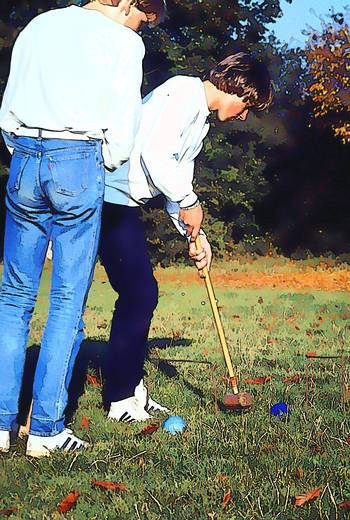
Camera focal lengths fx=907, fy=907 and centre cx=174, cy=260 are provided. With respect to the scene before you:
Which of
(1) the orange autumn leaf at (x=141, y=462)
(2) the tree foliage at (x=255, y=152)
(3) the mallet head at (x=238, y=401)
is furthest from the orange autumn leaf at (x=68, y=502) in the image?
(2) the tree foliage at (x=255, y=152)

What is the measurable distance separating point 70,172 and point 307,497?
56.4 inches

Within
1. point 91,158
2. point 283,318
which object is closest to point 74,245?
point 91,158

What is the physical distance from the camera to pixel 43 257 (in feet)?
11.8

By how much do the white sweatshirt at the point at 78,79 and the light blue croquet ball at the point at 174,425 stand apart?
126 cm

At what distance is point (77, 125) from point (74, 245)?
46cm

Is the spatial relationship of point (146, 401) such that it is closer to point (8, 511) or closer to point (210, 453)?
point (210, 453)

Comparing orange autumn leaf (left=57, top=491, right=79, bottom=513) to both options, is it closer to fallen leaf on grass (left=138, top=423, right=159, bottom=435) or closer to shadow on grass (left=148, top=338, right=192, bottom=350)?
fallen leaf on grass (left=138, top=423, right=159, bottom=435)

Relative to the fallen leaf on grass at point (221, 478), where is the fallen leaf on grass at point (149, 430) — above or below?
below

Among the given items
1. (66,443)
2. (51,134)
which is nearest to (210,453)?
(66,443)

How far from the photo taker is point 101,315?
31.7ft

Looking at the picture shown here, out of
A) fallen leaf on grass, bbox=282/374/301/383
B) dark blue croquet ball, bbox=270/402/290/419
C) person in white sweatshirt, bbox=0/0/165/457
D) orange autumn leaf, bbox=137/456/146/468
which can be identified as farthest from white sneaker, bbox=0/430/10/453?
fallen leaf on grass, bbox=282/374/301/383

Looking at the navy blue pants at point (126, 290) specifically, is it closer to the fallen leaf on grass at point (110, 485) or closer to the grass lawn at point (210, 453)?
the grass lawn at point (210, 453)

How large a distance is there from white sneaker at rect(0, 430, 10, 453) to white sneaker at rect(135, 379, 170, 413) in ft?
3.05

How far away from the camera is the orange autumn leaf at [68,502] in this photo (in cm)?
296
